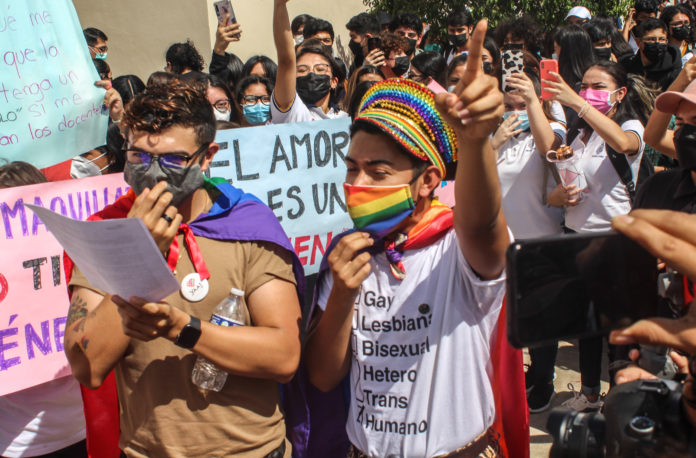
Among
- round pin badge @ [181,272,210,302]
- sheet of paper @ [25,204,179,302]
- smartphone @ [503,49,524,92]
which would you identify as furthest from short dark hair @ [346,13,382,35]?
sheet of paper @ [25,204,179,302]

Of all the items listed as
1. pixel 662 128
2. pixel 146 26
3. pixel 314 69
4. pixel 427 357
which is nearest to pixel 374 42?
pixel 314 69

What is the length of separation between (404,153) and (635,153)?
2.47 m

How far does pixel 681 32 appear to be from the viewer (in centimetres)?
794

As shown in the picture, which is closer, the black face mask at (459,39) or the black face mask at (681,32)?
the black face mask at (681,32)

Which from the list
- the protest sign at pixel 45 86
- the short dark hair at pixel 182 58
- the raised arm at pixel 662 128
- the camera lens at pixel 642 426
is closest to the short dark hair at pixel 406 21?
the short dark hair at pixel 182 58

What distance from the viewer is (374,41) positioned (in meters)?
7.32

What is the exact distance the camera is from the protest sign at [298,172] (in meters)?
3.58

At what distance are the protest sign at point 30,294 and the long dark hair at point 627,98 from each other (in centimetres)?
315

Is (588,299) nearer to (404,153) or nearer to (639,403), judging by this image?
(639,403)

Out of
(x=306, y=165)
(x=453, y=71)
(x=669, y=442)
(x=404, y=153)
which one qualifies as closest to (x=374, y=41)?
(x=453, y=71)

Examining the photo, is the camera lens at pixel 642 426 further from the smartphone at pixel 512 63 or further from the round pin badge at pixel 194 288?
the smartphone at pixel 512 63

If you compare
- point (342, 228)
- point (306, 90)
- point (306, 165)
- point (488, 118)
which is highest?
point (488, 118)

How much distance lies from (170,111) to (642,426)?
169 cm

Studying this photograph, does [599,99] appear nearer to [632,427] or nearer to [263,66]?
[263,66]
